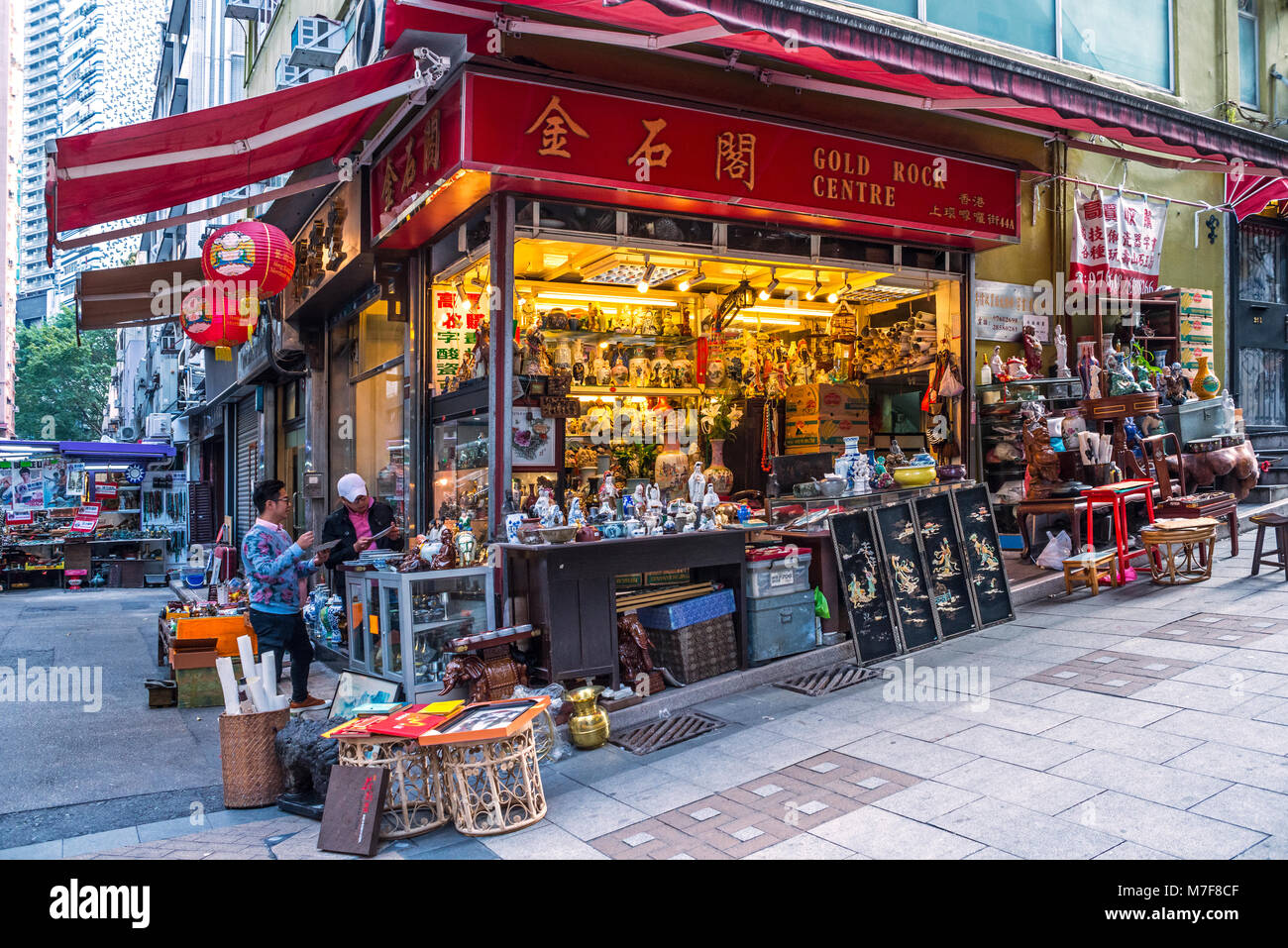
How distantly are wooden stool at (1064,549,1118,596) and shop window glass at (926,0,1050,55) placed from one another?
590 centimetres

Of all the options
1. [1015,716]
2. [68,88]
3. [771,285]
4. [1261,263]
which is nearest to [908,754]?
[1015,716]

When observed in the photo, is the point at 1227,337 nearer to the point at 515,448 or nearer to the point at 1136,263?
→ the point at 1136,263

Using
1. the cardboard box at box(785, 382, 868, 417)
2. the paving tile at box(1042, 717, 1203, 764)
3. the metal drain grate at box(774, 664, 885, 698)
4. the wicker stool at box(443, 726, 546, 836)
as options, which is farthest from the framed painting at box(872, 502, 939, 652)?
the cardboard box at box(785, 382, 868, 417)

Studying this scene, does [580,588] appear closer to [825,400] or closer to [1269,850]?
[1269,850]

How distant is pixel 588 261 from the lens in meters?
8.84

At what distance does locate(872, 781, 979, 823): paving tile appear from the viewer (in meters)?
4.21

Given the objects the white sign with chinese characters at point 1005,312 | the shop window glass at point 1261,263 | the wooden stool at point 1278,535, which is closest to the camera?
the wooden stool at point 1278,535

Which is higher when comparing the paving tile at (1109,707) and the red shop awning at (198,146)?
the red shop awning at (198,146)

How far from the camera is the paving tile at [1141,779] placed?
4.09m

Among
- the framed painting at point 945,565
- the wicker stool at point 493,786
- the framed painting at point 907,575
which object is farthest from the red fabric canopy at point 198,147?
the framed painting at point 945,565

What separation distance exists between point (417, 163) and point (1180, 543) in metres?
7.78

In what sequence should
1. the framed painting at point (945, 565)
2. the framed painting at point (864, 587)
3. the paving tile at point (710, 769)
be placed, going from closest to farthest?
the paving tile at point (710, 769) < the framed painting at point (864, 587) < the framed painting at point (945, 565)

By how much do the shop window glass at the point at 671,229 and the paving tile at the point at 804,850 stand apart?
550 centimetres

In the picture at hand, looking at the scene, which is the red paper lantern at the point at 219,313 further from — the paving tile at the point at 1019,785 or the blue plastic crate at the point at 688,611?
the paving tile at the point at 1019,785
